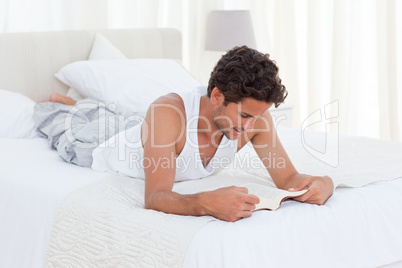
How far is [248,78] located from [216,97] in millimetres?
159

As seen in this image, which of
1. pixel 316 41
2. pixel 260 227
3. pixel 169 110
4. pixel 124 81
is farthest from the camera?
pixel 316 41

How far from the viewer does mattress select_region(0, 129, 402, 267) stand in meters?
1.48

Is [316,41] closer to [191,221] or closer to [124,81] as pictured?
[124,81]

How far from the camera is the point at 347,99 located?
13.0 ft

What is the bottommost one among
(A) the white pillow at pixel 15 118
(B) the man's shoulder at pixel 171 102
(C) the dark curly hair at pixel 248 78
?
(A) the white pillow at pixel 15 118

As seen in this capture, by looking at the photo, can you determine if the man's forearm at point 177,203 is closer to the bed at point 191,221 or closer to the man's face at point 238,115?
the bed at point 191,221

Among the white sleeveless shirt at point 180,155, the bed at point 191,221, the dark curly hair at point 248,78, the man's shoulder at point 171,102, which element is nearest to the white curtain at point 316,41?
the bed at point 191,221

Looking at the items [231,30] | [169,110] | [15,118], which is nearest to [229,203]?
[169,110]

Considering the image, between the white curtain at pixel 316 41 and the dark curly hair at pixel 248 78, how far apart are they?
1830mm

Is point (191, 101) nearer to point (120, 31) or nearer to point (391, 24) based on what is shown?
point (120, 31)

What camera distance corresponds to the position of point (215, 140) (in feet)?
6.63

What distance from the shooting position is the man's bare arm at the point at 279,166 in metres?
1.77

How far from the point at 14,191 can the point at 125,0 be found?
1.89m

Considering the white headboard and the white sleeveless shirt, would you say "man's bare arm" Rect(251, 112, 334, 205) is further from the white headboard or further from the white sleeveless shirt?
the white headboard
